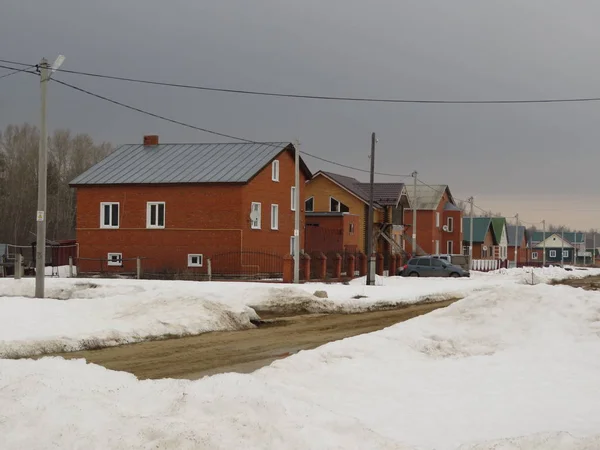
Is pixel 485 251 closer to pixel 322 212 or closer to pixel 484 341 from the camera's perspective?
pixel 322 212

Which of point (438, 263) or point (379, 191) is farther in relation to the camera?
point (379, 191)

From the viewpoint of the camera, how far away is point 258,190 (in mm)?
44438

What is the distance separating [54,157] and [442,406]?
8090cm

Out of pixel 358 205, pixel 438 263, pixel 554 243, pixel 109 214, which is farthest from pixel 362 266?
pixel 554 243

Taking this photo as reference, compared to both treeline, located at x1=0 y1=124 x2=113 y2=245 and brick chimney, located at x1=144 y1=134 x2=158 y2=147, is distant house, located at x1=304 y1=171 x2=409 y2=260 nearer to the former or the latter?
brick chimney, located at x1=144 y1=134 x2=158 y2=147

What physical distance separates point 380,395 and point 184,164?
37.1 metres

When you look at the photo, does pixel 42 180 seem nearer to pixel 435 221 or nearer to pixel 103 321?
pixel 103 321

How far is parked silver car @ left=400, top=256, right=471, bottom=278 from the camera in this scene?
50.2 meters

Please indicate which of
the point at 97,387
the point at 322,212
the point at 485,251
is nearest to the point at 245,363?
the point at 97,387

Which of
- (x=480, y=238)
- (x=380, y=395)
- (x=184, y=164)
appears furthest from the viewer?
(x=480, y=238)

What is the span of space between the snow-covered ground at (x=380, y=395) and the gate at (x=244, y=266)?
25433mm

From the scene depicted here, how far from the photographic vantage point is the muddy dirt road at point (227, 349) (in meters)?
13.3

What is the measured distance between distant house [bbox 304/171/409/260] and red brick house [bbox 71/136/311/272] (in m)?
10.9

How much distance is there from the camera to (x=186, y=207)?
144 ft
